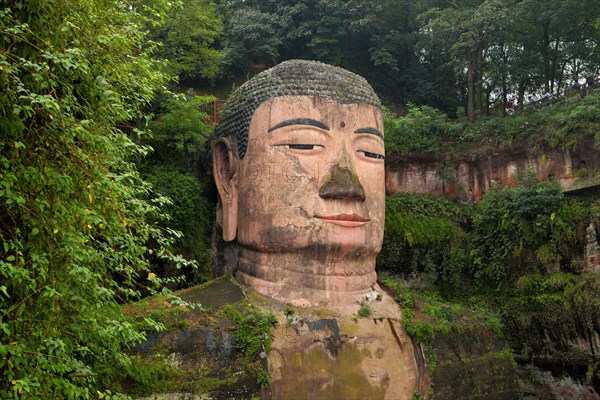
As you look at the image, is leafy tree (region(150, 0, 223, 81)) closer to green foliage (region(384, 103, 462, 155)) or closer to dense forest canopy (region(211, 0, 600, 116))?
dense forest canopy (region(211, 0, 600, 116))

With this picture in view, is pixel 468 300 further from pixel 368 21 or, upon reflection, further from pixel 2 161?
pixel 368 21

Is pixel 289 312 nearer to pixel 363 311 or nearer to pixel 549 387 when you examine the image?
pixel 363 311

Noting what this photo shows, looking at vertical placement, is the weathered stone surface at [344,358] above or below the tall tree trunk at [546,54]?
below

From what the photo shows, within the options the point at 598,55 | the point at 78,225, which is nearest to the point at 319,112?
the point at 78,225

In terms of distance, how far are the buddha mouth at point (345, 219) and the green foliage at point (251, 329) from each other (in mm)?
1761

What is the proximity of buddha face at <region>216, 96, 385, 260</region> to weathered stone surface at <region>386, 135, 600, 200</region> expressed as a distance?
521 centimetres

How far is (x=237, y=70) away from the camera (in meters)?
23.6

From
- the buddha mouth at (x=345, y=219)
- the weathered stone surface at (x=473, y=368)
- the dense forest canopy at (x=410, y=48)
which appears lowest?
the weathered stone surface at (x=473, y=368)

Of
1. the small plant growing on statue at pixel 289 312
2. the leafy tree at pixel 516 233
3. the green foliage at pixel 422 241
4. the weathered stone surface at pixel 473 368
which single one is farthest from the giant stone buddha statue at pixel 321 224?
the leafy tree at pixel 516 233

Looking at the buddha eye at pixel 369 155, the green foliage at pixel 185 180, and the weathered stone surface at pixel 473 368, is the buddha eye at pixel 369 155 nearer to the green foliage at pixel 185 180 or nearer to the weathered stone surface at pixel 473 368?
the weathered stone surface at pixel 473 368

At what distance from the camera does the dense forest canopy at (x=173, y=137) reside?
4645 millimetres

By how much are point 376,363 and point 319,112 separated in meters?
4.11

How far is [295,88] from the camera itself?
9391 millimetres

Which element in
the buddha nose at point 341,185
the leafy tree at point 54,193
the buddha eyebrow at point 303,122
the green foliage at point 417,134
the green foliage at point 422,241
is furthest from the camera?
the green foliage at point 417,134
